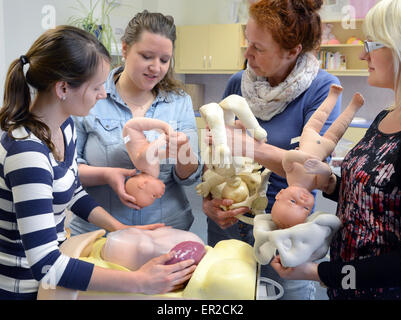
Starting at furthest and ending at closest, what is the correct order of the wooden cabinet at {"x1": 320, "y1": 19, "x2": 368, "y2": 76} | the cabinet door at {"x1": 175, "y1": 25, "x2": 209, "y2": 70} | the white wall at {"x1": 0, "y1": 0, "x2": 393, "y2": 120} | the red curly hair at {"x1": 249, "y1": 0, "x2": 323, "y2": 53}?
the cabinet door at {"x1": 175, "y1": 25, "x2": 209, "y2": 70}, the wooden cabinet at {"x1": 320, "y1": 19, "x2": 368, "y2": 76}, the white wall at {"x1": 0, "y1": 0, "x2": 393, "y2": 120}, the red curly hair at {"x1": 249, "y1": 0, "x2": 323, "y2": 53}

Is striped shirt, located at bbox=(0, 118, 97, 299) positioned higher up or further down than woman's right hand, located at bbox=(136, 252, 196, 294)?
higher up

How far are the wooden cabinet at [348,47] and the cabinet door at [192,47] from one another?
1.58m

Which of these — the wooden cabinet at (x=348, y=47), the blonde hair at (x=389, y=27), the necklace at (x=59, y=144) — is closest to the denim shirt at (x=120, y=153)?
the necklace at (x=59, y=144)

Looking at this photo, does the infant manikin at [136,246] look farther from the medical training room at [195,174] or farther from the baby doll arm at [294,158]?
the baby doll arm at [294,158]

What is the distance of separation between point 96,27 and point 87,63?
245cm

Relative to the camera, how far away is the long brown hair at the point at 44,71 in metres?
0.91

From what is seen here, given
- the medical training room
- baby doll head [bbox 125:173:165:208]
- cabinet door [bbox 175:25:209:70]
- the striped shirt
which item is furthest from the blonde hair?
cabinet door [bbox 175:25:209:70]

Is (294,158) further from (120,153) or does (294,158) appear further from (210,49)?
(210,49)

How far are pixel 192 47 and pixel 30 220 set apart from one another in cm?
493

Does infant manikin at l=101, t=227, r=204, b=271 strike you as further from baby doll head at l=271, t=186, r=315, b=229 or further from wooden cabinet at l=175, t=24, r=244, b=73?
wooden cabinet at l=175, t=24, r=244, b=73

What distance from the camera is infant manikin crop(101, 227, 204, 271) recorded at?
3.05 ft

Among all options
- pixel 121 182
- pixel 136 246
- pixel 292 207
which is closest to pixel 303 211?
pixel 292 207

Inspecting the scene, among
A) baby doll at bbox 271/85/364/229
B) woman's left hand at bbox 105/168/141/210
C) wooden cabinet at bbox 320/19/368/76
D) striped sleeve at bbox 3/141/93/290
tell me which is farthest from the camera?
wooden cabinet at bbox 320/19/368/76

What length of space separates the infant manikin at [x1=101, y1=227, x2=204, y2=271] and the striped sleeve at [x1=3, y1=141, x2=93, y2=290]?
0.10 metres
